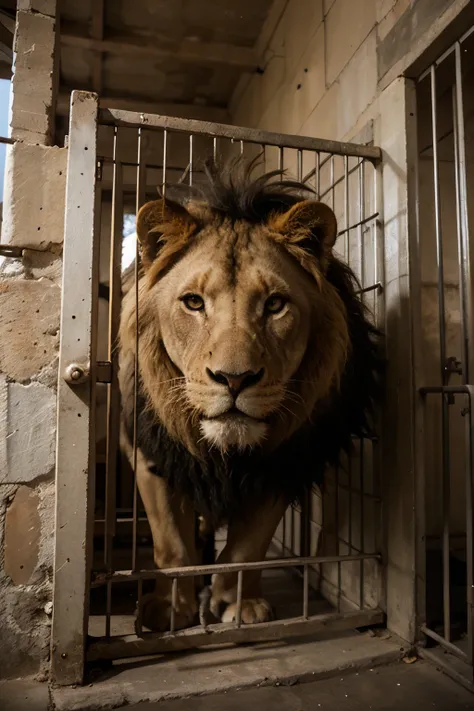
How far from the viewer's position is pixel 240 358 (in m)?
1.69

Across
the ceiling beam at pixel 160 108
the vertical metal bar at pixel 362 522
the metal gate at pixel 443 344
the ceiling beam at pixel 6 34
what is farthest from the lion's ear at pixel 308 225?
the ceiling beam at pixel 160 108

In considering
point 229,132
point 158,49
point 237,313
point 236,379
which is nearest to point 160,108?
point 158,49

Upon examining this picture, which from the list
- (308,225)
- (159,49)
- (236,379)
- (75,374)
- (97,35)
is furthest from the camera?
(159,49)

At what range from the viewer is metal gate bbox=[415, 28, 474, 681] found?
1.96 m

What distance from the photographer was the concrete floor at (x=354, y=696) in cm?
169

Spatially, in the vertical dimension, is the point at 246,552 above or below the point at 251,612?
above

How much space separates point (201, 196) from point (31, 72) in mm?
763

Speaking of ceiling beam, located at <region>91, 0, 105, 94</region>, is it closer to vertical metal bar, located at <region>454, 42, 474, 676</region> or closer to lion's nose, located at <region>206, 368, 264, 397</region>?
vertical metal bar, located at <region>454, 42, 474, 676</region>

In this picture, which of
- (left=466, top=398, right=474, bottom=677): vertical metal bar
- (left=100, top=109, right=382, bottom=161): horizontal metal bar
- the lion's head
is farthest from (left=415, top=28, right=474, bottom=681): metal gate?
the lion's head

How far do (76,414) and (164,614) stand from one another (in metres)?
0.89

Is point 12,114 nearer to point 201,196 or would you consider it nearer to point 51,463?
point 201,196

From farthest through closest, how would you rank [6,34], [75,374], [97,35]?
[97,35] < [6,34] < [75,374]

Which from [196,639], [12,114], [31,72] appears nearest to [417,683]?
[196,639]

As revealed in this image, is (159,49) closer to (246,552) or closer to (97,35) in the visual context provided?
(97,35)
